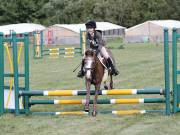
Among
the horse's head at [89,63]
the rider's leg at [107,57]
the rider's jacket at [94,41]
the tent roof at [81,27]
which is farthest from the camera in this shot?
the tent roof at [81,27]

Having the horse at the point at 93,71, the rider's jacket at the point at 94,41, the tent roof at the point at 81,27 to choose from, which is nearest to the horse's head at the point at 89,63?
the horse at the point at 93,71

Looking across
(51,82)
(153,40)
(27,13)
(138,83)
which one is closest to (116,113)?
(138,83)

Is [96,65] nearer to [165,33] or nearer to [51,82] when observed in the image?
[165,33]

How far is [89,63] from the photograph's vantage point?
38.1 ft

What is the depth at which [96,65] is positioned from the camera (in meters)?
12.0

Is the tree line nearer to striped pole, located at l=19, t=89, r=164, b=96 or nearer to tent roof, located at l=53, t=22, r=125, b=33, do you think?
tent roof, located at l=53, t=22, r=125, b=33

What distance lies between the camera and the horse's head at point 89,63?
38.1ft

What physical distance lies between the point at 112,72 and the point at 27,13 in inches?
3336

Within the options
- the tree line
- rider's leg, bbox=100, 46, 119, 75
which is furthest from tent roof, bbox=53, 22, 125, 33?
rider's leg, bbox=100, 46, 119, 75

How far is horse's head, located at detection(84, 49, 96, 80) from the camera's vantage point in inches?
457

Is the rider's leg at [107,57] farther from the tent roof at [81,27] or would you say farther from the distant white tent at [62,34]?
the tent roof at [81,27]

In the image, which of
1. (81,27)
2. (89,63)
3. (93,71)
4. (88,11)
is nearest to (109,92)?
(93,71)

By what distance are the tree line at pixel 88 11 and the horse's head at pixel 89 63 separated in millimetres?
72734

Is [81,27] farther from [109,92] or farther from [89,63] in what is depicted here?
[89,63]
